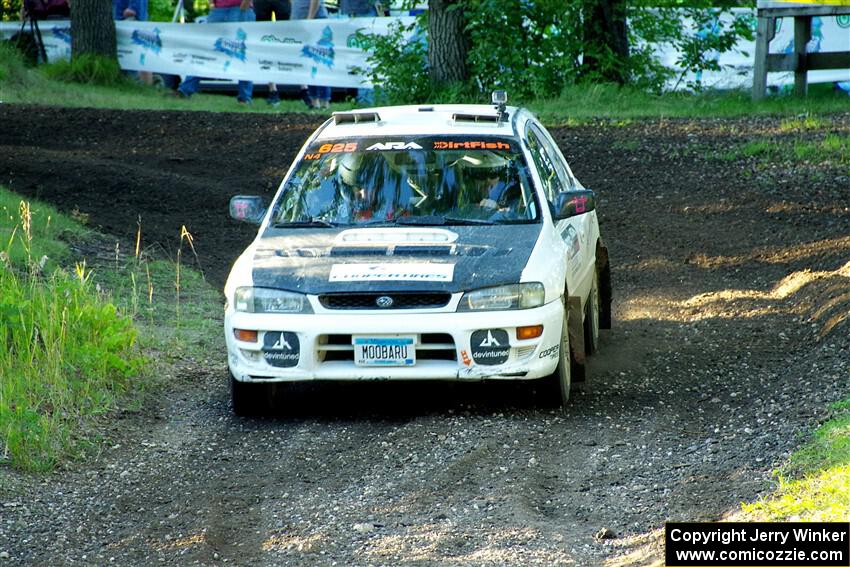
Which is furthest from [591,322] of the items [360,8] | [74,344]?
[360,8]

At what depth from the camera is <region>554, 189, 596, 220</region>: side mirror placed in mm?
8180

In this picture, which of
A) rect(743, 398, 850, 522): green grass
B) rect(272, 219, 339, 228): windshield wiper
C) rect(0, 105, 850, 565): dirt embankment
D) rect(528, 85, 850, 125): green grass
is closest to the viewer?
rect(743, 398, 850, 522): green grass

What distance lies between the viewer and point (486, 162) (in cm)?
849

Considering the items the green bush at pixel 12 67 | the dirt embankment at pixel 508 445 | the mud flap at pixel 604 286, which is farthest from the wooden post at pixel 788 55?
the green bush at pixel 12 67

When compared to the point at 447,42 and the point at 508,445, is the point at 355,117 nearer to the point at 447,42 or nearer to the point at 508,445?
the point at 508,445

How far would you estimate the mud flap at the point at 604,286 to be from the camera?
989 cm

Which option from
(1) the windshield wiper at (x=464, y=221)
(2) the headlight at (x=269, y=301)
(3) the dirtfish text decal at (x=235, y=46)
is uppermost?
(1) the windshield wiper at (x=464, y=221)

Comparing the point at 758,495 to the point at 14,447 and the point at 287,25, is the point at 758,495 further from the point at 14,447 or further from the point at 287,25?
the point at 287,25

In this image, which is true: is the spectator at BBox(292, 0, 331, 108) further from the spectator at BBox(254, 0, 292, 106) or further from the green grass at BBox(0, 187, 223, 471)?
the green grass at BBox(0, 187, 223, 471)

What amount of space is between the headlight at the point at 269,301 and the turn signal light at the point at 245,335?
116mm

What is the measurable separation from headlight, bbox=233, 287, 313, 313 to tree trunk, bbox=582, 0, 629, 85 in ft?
45.6

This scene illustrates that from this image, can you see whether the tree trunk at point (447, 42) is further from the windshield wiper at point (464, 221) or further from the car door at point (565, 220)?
the windshield wiper at point (464, 221)

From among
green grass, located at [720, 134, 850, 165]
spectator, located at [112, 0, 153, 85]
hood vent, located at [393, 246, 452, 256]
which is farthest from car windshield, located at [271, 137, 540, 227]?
spectator, located at [112, 0, 153, 85]

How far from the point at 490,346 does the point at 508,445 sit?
0.56 m
